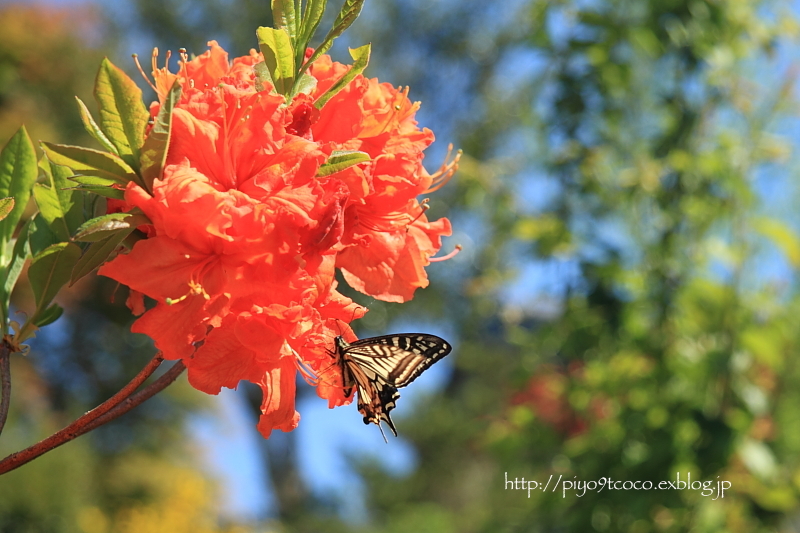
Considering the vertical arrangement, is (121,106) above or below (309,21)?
below

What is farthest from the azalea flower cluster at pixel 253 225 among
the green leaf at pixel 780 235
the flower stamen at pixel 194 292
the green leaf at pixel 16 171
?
the green leaf at pixel 780 235

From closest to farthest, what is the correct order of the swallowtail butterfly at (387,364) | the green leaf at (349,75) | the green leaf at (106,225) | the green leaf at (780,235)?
the green leaf at (106,225), the green leaf at (349,75), the swallowtail butterfly at (387,364), the green leaf at (780,235)

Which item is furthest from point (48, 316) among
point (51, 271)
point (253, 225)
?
point (253, 225)

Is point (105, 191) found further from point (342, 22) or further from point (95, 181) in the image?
point (342, 22)

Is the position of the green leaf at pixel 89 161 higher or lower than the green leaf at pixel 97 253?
higher

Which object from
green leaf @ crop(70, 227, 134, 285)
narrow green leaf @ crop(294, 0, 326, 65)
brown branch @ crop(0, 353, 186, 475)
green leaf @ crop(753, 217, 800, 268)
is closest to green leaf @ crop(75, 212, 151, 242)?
green leaf @ crop(70, 227, 134, 285)

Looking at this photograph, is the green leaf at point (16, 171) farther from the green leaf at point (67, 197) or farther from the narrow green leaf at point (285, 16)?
the narrow green leaf at point (285, 16)

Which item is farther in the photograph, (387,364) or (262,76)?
(387,364)
